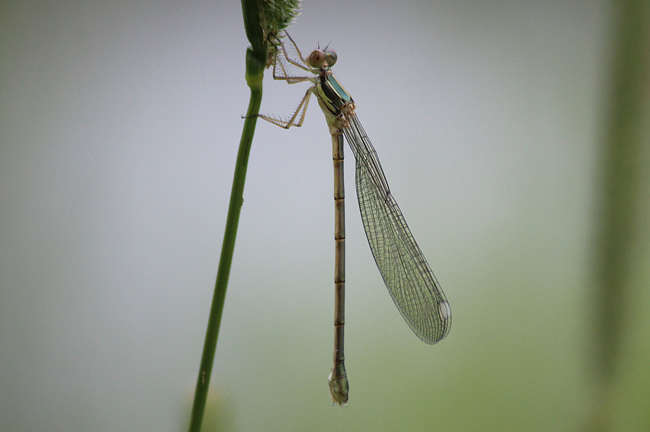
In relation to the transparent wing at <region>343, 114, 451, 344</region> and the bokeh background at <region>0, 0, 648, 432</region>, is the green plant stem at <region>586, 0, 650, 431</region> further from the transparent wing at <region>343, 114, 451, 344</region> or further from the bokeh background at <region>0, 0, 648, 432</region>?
the transparent wing at <region>343, 114, 451, 344</region>

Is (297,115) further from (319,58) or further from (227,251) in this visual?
(227,251)

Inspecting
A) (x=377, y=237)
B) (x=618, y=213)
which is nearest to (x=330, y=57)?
(x=377, y=237)

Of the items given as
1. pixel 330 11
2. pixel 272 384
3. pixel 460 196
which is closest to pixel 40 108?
pixel 330 11

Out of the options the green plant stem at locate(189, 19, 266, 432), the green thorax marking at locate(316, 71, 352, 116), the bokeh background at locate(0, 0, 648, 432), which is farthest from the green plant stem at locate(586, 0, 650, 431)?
the green plant stem at locate(189, 19, 266, 432)

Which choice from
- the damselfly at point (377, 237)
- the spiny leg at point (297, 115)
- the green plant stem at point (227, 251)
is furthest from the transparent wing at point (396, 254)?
the green plant stem at point (227, 251)

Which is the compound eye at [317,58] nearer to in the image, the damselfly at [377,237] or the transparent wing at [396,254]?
the damselfly at [377,237]

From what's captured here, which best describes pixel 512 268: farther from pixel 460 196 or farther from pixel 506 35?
pixel 506 35
